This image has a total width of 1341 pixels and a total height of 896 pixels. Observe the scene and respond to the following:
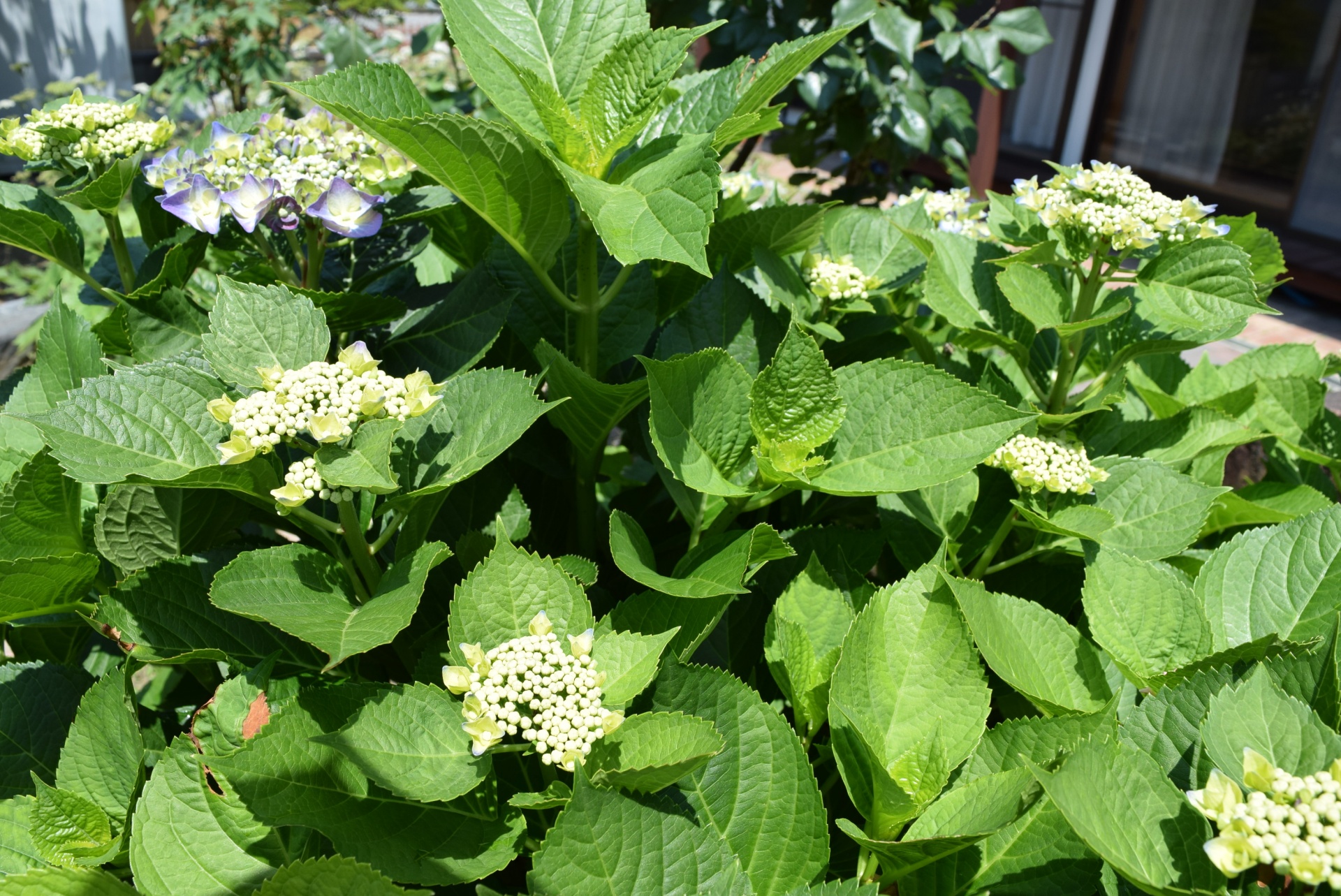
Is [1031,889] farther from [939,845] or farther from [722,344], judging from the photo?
[722,344]

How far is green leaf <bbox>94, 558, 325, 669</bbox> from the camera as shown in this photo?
824mm

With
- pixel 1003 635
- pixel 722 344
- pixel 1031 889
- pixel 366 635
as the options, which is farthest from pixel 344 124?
pixel 1031 889

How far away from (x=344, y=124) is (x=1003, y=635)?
0.97 m

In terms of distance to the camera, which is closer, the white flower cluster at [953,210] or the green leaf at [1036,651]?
the green leaf at [1036,651]

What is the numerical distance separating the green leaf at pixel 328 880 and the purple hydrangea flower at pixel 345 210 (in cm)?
58

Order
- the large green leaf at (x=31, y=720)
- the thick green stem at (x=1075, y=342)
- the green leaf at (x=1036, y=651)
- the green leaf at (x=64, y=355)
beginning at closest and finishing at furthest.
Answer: the green leaf at (x=1036, y=651)
the large green leaf at (x=31, y=720)
the green leaf at (x=64, y=355)
the thick green stem at (x=1075, y=342)

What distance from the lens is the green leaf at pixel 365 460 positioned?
26.8 inches

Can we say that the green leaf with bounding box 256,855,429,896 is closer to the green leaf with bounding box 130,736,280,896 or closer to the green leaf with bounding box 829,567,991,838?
the green leaf with bounding box 130,736,280,896

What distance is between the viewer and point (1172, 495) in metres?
0.98

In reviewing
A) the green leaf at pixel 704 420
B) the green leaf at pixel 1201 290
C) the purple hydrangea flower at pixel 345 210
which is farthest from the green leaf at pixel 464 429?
the green leaf at pixel 1201 290

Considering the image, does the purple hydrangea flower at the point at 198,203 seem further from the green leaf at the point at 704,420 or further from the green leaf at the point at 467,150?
the green leaf at the point at 704,420

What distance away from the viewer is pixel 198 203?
95cm

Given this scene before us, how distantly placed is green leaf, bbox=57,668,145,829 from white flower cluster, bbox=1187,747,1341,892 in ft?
2.61

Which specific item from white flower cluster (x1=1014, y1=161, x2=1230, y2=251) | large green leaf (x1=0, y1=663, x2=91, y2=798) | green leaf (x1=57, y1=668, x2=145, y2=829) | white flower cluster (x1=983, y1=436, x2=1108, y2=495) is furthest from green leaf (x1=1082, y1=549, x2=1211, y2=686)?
large green leaf (x1=0, y1=663, x2=91, y2=798)
